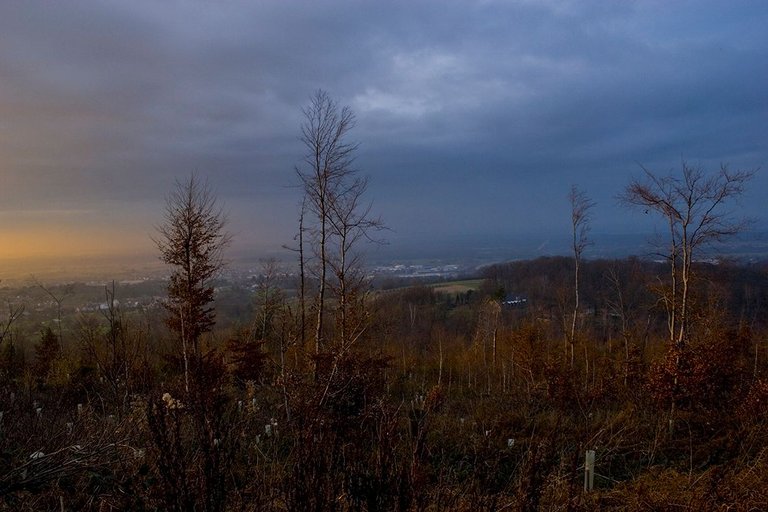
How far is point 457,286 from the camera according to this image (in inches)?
2015

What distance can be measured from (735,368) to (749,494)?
46.2 feet

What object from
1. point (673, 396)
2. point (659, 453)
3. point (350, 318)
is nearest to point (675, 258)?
point (673, 396)

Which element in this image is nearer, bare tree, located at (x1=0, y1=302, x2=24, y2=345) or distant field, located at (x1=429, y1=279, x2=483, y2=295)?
bare tree, located at (x1=0, y1=302, x2=24, y2=345)

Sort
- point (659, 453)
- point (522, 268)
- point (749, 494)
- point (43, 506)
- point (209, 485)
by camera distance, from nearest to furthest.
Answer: point (209, 485)
point (43, 506)
point (749, 494)
point (659, 453)
point (522, 268)

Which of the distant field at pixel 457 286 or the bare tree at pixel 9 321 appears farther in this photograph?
the distant field at pixel 457 286

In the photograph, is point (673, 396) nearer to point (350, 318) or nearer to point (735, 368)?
point (735, 368)

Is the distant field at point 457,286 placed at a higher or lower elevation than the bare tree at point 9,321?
lower

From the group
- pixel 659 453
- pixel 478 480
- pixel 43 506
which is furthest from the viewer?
pixel 659 453

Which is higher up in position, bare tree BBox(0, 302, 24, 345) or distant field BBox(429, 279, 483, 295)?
bare tree BBox(0, 302, 24, 345)

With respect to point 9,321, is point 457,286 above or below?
below

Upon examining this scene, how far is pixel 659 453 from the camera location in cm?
1002

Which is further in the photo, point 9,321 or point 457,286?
point 457,286

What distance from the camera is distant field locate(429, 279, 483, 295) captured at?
48216 mm

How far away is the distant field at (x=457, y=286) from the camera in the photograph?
48.2 metres
